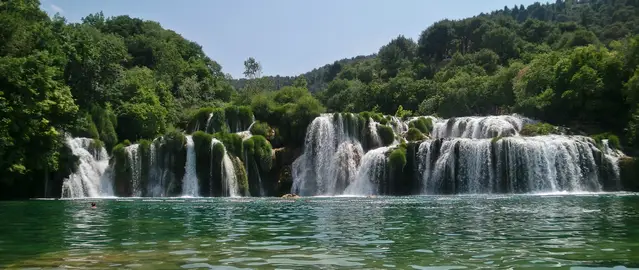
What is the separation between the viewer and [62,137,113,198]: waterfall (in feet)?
134

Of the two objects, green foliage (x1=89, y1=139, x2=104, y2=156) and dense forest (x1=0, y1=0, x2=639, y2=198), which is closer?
dense forest (x1=0, y1=0, x2=639, y2=198)

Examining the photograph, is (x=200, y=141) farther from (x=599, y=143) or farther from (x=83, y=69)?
(x=599, y=143)

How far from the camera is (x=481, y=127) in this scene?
162ft

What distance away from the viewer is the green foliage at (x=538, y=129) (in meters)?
45.2

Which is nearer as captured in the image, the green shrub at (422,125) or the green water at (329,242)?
the green water at (329,242)

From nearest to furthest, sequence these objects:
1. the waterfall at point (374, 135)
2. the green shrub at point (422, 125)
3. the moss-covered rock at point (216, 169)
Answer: the moss-covered rock at point (216, 169) < the waterfall at point (374, 135) < the green shrub at point (422, 125)

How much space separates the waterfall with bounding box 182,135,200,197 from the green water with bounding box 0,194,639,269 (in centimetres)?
2317

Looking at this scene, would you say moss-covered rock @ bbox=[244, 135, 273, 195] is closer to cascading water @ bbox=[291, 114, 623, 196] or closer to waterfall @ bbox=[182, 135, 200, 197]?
cascading water @ bbox=[291, 114, 623, 196]

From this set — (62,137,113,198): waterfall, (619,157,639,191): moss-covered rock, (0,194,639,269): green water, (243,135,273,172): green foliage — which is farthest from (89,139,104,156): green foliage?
(619,157,639,191): moss-covered rock

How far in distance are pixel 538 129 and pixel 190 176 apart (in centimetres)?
2623

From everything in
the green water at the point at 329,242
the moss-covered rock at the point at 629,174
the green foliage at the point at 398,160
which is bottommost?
the green water at the point at 329,242

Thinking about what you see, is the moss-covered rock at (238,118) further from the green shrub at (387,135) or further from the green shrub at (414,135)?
the green shrub at (414,135)

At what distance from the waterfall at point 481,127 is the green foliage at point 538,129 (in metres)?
1.10

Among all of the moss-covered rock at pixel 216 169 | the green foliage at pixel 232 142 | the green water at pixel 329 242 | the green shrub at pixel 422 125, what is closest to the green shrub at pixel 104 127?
the green foliage at pixel 232 142
